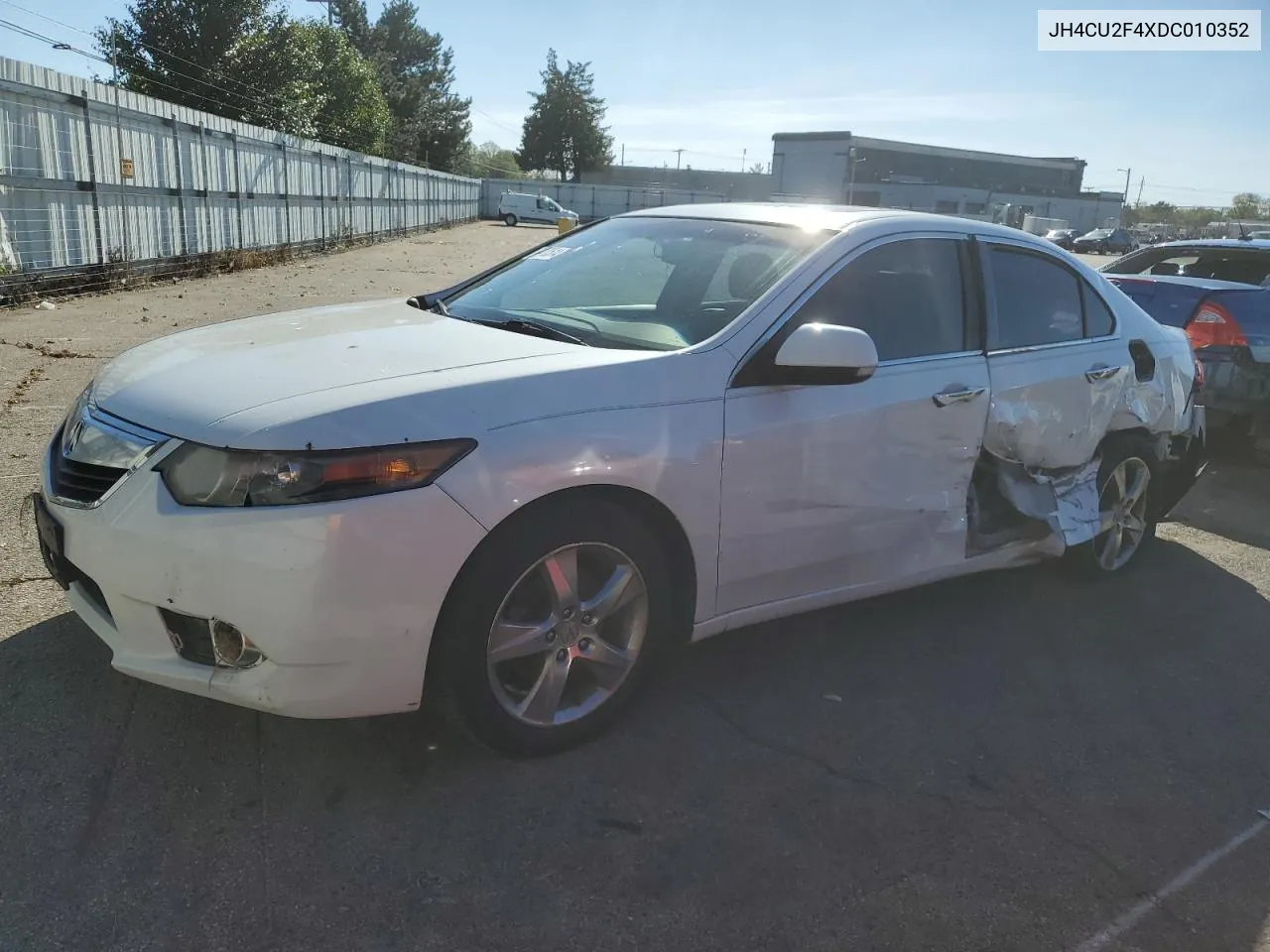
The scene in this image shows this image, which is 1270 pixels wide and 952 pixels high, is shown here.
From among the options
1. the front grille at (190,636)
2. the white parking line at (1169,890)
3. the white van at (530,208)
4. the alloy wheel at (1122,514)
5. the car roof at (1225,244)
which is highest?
the white van at (530,208)

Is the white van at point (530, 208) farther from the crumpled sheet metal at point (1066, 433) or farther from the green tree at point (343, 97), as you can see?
the crumpled sheet metal at point (1066, 433)

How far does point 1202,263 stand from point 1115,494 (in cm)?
448

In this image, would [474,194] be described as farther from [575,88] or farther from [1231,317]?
[1231,317]

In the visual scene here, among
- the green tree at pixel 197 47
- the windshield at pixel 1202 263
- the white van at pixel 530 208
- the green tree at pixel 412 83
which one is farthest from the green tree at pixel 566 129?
the windshield at pixel 1202 263

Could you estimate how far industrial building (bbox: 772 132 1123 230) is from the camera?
2704 inches

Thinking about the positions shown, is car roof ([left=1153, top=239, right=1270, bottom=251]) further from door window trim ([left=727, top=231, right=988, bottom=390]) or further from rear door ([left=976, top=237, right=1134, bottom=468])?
door window trim ([left=727, top=231, right=988, bottom=390])

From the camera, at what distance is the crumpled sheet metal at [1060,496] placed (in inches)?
166

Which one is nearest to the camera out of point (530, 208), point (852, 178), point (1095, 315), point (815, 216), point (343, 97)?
point (815, 216)

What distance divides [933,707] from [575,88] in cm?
8593

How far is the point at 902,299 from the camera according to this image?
379cm

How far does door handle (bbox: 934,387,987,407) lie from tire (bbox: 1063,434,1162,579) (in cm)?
111

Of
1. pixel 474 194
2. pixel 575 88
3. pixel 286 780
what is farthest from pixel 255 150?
pixel 575 88

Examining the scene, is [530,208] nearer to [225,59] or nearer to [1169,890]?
[225,59]

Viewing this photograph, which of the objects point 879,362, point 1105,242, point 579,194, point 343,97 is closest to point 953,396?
point 879,362
